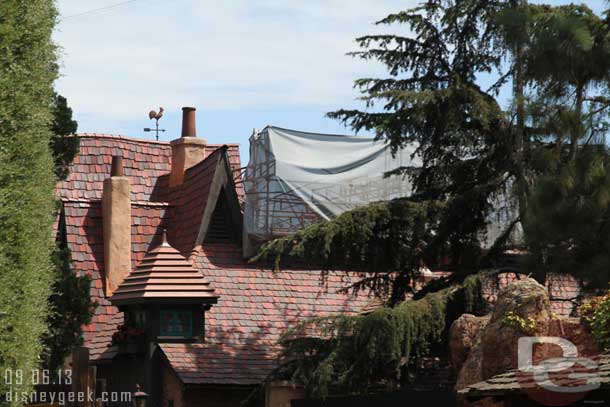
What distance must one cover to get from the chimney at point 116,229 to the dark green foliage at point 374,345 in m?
6.98

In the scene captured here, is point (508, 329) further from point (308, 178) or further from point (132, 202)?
point (132, 202)

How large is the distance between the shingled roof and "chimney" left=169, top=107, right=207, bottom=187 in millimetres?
423

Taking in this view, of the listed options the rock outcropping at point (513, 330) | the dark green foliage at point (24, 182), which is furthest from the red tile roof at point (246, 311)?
the dark green foliage at point (24, 182)

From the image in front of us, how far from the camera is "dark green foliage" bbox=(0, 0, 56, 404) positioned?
16297 mm

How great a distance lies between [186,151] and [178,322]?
6.94 meters

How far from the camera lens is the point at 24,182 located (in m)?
16.8

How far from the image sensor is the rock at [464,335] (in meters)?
22.4

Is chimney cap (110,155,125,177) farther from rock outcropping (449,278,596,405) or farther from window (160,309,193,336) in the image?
rock outcropping (449,278,596,405)
